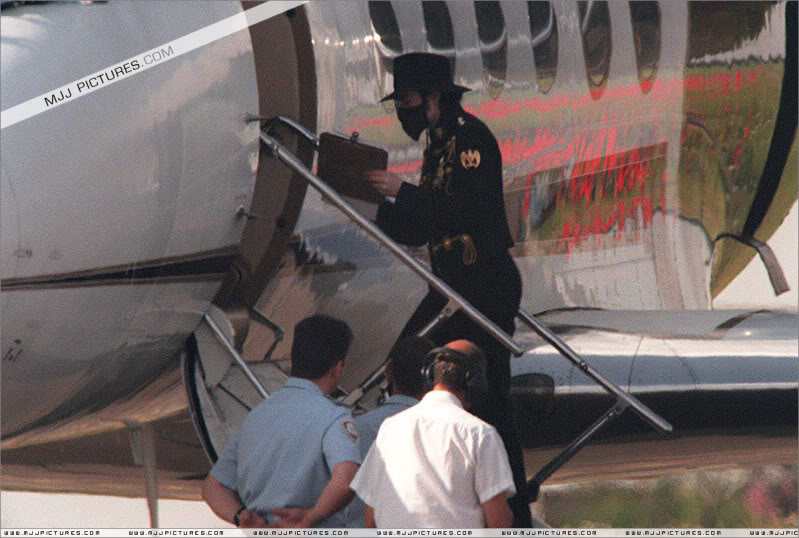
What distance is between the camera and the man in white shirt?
18.2 ft

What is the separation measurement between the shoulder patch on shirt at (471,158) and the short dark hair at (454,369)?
1813 mm

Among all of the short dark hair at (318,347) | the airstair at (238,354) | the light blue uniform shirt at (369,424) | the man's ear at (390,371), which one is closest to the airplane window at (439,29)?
the airstair at (238,354)

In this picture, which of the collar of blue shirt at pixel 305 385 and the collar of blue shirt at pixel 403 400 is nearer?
the collar of blue shirt at pixel 305 385

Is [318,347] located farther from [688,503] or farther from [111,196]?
[688,503]

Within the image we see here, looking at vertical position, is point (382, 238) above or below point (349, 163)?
below

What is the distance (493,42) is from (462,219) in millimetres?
1379

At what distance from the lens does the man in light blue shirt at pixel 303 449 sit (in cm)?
584

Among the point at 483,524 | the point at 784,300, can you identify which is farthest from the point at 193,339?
the point at 784,300

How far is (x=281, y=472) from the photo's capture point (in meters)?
5.91

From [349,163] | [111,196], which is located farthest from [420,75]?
[111,196]

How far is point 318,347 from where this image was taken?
5.99 meters

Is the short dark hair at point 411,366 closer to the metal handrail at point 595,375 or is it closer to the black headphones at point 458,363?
the black headphones at point 458,363

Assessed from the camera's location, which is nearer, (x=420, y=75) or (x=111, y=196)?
(x=111, y=196)

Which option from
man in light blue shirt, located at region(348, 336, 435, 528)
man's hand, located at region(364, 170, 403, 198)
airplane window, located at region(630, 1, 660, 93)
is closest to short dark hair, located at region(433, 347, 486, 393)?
man in light blue shirt, located at region(348, 336, 435, 528)
